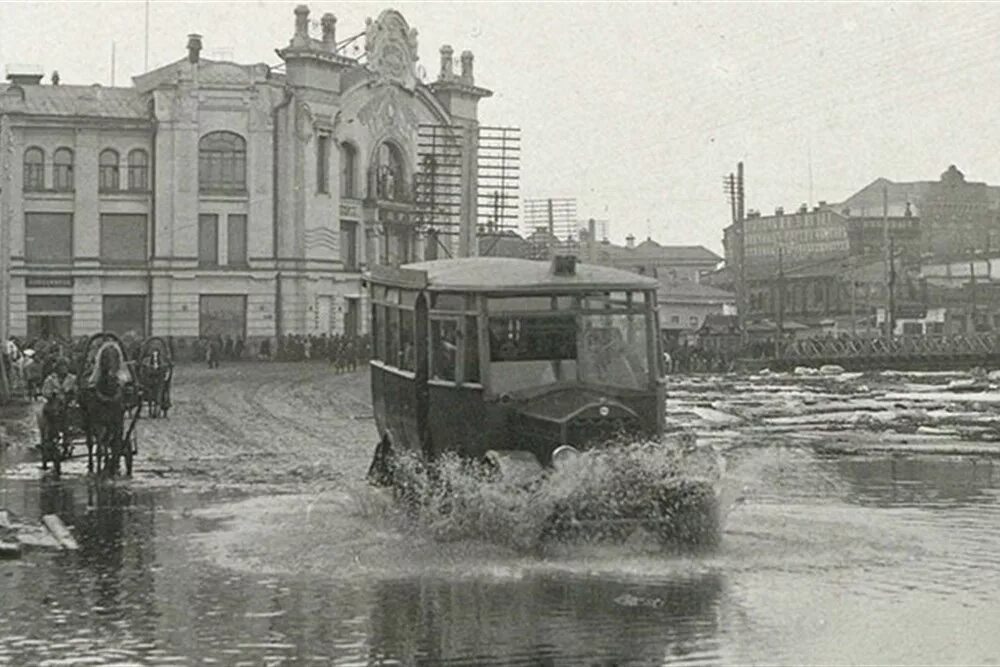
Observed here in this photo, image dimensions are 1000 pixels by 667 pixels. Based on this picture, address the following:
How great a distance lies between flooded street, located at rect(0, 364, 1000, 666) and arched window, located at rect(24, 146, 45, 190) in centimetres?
4864

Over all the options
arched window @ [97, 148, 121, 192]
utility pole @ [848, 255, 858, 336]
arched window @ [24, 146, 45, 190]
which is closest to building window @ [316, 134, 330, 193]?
arched window @ [97, 148, 121, 192]

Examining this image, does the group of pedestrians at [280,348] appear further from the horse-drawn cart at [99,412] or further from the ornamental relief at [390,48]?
the horse-drawn cart at [99,412]

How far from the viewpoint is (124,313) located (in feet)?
224

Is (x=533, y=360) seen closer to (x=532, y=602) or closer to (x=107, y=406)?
(x=532, y=602)

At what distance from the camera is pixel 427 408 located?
14.3 metres

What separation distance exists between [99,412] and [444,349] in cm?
769

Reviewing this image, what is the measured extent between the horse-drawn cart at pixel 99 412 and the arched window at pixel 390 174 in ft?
182

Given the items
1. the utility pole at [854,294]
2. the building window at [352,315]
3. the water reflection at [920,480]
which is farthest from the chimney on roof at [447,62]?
the water reflection at [920,480]

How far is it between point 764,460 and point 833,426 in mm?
8773

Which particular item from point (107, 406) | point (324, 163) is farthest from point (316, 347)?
point (107, 406)

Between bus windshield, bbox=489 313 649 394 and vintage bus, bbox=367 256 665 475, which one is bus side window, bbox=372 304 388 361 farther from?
bus windshield, bbox=489 313 649 394

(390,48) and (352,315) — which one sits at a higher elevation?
(390,48)

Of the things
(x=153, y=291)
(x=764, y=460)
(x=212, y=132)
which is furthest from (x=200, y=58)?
(x=764, y=460)

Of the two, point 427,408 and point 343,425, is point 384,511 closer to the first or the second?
point 427,408
